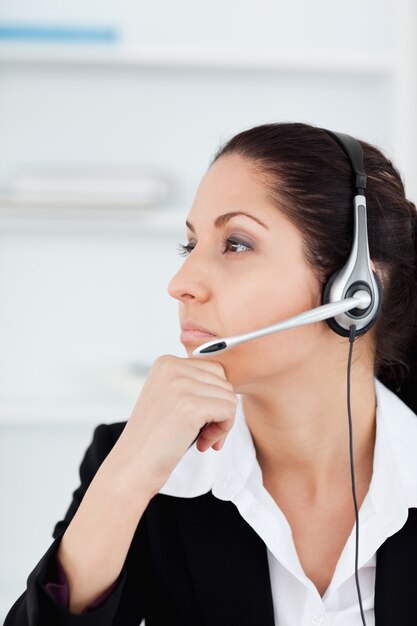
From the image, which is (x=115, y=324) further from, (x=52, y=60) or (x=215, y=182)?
(x=215, y=182)

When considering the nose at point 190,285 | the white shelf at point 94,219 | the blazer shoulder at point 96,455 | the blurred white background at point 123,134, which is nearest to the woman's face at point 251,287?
the nose at point 190,285

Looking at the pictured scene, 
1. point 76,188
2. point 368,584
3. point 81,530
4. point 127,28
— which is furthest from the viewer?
point 127,28

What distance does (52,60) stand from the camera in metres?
2.42

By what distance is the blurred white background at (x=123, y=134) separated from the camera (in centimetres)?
253

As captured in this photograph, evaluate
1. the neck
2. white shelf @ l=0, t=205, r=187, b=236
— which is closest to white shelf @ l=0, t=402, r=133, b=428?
white shelf @ l=0, t=205, r=187, b=236

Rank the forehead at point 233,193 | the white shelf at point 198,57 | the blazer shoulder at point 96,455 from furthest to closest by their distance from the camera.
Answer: the white shelf at point 198,57 < the blazer shoulder at point 96,455 < the forehead at point 233,193

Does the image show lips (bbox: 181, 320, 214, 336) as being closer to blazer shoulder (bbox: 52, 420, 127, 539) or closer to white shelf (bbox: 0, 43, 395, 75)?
blazer shoulder (bbox: 52, 420, 127, 539)

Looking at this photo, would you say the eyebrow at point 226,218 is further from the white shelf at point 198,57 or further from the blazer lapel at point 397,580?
the white shelf at point 198,57

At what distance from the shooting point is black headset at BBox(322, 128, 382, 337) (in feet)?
4.19

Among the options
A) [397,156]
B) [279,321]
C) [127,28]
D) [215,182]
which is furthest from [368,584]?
[127,28]

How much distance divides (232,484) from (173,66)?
153 centimetres

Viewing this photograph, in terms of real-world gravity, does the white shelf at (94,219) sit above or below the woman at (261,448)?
above

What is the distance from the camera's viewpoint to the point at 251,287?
1310 mm

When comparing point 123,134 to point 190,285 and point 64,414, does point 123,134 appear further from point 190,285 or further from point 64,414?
point 190,285
